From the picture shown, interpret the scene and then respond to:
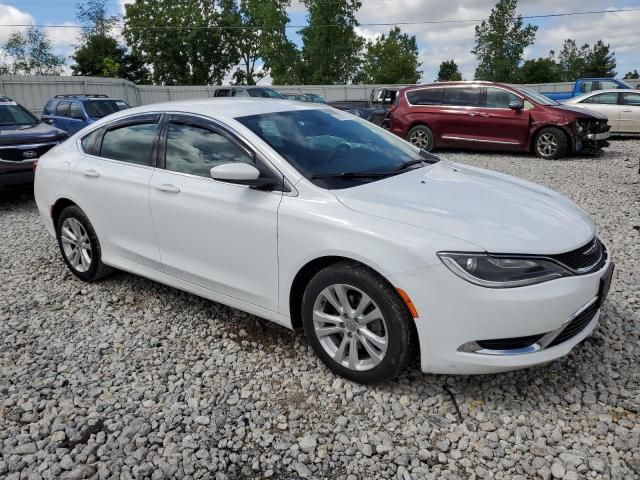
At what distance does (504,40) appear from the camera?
5206 cm

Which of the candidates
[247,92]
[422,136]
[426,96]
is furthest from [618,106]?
[247,92]

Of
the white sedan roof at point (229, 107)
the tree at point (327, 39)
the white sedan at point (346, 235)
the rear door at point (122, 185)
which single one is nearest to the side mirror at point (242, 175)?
the white sedan at point (346, 235)

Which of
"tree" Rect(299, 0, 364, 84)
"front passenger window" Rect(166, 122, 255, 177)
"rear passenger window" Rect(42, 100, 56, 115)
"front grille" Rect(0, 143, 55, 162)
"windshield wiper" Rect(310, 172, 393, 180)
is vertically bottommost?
"front grille" Rect(0, 143, 55, 162)

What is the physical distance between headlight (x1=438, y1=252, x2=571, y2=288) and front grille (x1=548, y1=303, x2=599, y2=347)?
1.12 feet

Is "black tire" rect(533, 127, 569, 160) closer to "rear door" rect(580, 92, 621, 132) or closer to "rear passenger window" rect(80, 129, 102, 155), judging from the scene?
"rear door" rect(580, 92, 621, 132)

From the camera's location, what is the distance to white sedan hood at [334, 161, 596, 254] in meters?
2.58

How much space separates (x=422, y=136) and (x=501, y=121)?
71.8 inches

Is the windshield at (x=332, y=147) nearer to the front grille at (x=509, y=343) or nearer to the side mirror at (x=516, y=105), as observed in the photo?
the front grille at (x=509, y=343)

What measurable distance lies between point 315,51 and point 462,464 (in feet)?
147

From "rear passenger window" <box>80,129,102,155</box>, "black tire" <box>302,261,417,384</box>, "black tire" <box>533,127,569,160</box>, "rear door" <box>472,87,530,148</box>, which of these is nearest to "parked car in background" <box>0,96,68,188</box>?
"rear passenger window" <box>80,129,102,155</box>

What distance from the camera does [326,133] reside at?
3.59 m

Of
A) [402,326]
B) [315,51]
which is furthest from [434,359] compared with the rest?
[315,51]

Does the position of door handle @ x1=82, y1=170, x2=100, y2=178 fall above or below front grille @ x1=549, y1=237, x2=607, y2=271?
above

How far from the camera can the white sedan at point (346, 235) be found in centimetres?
251
